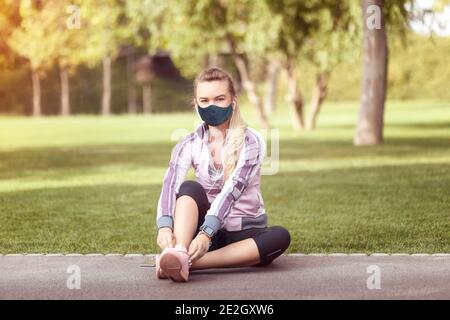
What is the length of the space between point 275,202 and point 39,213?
8.70 ft

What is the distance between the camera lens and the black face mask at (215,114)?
6145mm

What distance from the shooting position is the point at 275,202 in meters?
10.9

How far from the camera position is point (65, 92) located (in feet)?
166

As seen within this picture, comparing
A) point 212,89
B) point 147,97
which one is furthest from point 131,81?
point 212,89

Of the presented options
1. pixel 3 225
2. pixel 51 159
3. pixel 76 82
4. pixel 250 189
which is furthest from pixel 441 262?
pixel 76 82

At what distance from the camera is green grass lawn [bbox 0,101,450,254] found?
25.8 ft

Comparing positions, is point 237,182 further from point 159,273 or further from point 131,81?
point 131,81

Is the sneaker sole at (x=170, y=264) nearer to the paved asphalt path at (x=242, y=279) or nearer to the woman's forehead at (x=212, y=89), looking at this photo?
the paved asphalt path at (x=242, y=279)

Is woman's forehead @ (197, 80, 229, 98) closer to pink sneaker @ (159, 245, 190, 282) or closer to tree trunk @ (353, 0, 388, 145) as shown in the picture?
pink sneaker @ (159, 245, 190, 282)

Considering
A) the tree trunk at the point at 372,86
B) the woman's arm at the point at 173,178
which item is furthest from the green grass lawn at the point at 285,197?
the woman's arm at the point at 173,178

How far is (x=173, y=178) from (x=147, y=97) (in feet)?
155

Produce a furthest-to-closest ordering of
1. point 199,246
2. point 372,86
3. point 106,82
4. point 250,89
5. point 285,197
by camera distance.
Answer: point 106,82 → point 250,89 → point 372,86 → point 285,197 → point 199,246

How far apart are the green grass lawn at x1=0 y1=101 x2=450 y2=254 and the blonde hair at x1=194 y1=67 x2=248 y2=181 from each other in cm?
147
